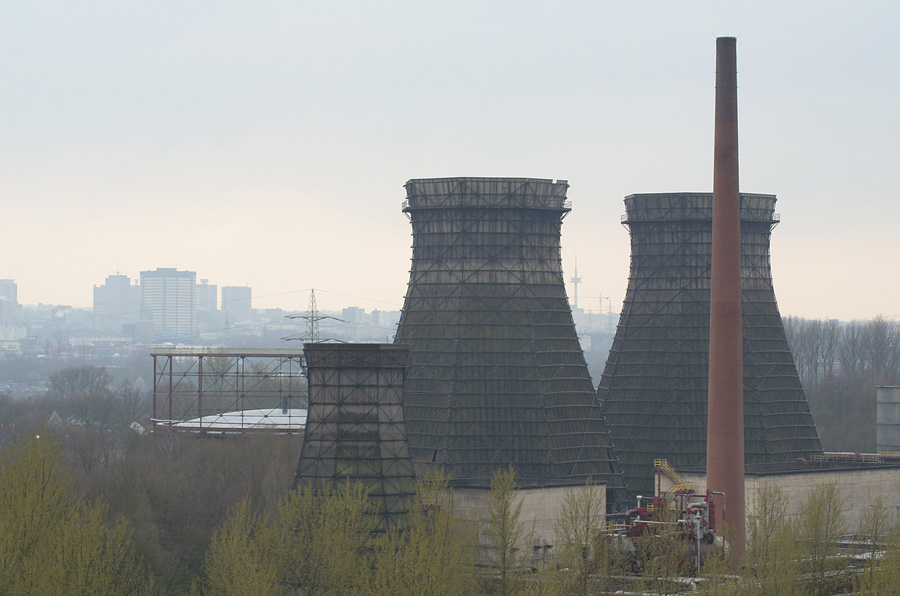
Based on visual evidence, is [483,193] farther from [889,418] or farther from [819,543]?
[889,418]

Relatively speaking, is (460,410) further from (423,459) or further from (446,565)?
(446,565)

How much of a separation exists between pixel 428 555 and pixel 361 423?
14.8 m

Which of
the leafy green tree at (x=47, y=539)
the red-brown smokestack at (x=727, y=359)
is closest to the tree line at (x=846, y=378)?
the red-brown smokestack at (x=727, y=359)

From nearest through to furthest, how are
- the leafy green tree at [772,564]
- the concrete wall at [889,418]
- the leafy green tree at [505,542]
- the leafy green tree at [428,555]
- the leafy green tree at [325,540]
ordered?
the leafy green tree at [428,555] → the leafy green tree at [772,564] → the leafy green tree at [325,540] → the leafy green tree at [505,542] → the concrete wall at [889,418]

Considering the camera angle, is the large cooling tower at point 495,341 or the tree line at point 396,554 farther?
the large cooling tower at point 495,341

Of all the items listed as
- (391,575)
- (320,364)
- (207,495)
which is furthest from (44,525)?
(207,495)

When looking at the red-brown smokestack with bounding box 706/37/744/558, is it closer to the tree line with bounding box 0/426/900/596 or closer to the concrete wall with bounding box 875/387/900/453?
the tree line with bounding box 0/426/900/596

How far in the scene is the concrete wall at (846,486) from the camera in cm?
8875

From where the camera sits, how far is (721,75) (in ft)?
266

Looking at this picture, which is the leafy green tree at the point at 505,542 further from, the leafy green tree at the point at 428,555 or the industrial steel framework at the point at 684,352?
the industrial steel framework at the point at 684,352

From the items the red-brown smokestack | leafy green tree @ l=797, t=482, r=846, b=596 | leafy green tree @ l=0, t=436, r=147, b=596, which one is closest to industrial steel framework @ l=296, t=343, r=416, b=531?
leafy green tree @ l=0, t=436, r=147, b=596

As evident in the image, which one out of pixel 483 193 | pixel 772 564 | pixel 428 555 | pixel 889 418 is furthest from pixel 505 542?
pixel 889 418

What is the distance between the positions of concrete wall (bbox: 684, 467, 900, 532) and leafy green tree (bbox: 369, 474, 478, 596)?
23.5 m

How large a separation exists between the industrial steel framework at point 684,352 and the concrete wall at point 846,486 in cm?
776
